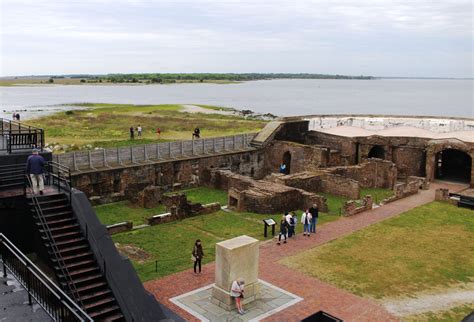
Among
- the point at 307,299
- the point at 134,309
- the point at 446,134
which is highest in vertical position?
the point at 446,134

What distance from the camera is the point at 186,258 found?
57.0ft

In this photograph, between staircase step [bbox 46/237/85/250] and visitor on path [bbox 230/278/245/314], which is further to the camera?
visitor on path [bbox 230/278/245/314]

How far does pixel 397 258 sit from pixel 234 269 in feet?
23.7

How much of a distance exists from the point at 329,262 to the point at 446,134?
20.0m

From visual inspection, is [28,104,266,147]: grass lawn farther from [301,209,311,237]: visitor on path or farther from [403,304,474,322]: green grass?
[403,304,474,322]: green grass

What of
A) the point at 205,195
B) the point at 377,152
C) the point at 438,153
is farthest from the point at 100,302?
the point at 377,152

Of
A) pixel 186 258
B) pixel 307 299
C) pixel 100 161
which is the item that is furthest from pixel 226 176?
pixel 307 299

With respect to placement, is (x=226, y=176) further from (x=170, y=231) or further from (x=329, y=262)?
(x=329, y=262)

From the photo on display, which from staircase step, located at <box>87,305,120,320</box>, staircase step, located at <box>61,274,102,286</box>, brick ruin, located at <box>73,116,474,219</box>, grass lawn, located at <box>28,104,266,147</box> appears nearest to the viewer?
staircase step, located at <box>87,305,120,320</box>

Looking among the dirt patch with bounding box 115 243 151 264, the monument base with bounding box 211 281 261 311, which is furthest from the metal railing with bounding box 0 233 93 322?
the dirt patch with bounding box 115 243 151 264

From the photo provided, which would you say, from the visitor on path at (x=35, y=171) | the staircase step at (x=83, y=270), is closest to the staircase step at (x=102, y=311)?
the staircase step at (x=83, y=270)

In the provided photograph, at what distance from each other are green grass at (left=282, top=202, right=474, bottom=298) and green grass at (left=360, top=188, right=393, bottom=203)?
4561 mm

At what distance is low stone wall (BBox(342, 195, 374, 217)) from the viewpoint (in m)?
22.9

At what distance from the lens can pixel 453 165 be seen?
34.9 meters
